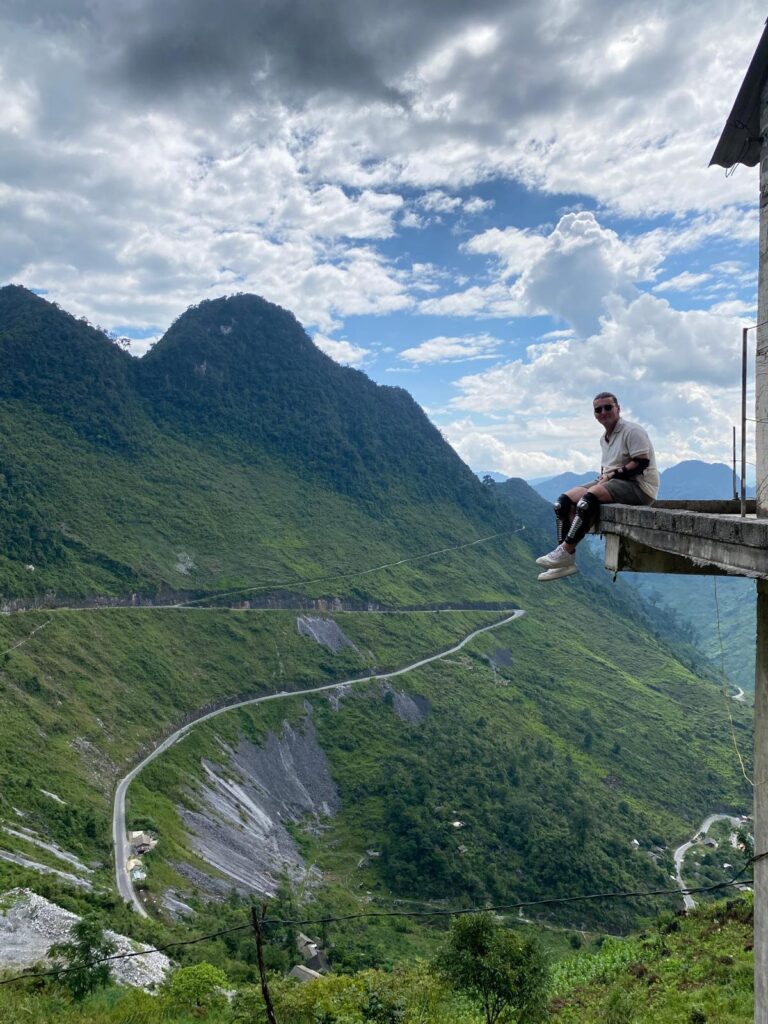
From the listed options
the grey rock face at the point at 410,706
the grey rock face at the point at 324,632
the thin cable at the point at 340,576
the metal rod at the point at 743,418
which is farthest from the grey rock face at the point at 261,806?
the metal rod at the point at 743,418

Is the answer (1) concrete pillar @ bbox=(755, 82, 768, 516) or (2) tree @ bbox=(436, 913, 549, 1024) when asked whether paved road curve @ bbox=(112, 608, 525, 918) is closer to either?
(2) tree @ bbox=(436, 913, 549, 1024)

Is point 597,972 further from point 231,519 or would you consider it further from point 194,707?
point 231,519

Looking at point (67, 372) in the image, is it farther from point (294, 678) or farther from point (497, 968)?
point (497, 968)

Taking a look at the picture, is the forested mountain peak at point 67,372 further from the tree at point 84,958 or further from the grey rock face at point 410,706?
the tree at point 84,958

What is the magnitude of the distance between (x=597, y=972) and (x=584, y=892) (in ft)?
92.4

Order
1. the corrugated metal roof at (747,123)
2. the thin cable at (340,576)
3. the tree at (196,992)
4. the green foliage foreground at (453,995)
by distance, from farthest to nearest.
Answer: the thin cable at (340,576) → the tree at (196,992) → the green foliage foreground at (453,995) → the corrugated metal roof at (747,123)

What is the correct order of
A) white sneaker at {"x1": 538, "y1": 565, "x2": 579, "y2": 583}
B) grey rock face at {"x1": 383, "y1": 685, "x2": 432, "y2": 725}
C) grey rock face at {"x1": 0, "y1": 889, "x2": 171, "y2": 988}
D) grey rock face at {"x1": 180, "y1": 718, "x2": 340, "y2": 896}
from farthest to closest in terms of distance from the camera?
grey rock face at {"x1": 383, "y1": 685, "x2": 432, "y2": 725}
grey rock face at {"x1": 180, "y1": 718, "x2": 340, "y2": 896}
grey rock face at {"x1": 0, "y1": 889, "x2": 171, "y2": 988}
white sneaker at {"x1": 538, "y1": 565, "x2": 579, "y2": 583}

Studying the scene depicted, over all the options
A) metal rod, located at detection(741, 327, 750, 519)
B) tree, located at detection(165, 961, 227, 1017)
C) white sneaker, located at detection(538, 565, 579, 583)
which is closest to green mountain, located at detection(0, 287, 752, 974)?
tree, located at detection(165, 961, 227, 1017)

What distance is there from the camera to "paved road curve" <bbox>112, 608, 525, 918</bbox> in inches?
1229

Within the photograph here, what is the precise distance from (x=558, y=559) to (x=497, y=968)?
13744 millimetres

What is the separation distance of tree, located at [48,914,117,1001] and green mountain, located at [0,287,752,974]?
7538mm

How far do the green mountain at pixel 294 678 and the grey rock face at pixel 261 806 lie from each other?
0.73ft

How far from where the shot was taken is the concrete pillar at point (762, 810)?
13.1 ft

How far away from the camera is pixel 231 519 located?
96.4 metres
